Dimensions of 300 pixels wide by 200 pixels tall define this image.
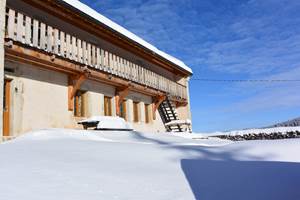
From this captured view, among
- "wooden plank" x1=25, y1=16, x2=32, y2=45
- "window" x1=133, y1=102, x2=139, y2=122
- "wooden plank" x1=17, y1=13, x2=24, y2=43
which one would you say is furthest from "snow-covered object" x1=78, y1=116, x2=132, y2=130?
"window" x1=133, y1=102, x2=139, y2=122

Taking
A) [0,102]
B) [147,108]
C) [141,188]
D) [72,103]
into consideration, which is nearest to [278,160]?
[141,188]

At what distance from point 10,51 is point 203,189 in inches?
302

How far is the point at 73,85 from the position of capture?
42.3 feet

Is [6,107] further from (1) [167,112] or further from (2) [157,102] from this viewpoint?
(1) [167,112]

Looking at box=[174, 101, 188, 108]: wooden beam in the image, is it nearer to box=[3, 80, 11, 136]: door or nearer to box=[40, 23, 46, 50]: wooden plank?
box=[40, 23, 46, 50]: wooden plank

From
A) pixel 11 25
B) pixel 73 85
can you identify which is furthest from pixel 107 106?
pixel 11 25

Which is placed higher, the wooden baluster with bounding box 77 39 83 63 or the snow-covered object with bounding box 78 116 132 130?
the wooden baluster with bounding box 77 39 83 63

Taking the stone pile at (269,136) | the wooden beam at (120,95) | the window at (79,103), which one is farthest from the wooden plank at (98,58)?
the stone pile at (269,136)

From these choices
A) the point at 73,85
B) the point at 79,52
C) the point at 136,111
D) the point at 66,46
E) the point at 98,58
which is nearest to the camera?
the point at 66,46

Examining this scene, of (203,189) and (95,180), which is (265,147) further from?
(95,180)

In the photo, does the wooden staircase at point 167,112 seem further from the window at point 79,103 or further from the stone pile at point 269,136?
the window at point 79,103

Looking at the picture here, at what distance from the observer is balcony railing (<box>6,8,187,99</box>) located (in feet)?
32.0

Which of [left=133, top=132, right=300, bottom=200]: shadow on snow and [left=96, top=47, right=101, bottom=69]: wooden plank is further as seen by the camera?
[left=96, top=47, right=101, bottom=69]: wooden plank

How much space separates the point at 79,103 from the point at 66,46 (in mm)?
3104
